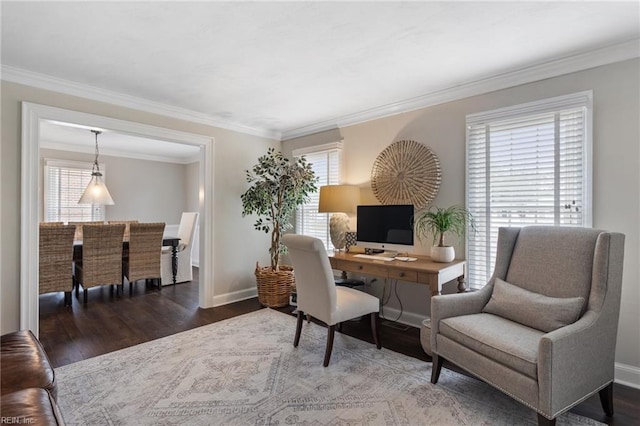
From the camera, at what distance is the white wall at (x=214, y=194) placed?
2713 millimetres

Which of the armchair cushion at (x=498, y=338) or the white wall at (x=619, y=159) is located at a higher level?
the white wall at (x=619, y=159)

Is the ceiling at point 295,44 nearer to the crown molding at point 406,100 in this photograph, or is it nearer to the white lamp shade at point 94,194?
the crown molding at point 406,100

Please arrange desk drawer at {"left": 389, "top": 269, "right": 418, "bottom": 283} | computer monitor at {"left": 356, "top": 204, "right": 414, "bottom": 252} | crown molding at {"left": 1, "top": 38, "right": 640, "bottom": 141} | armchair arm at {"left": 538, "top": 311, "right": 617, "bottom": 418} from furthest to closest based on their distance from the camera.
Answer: computer monitor at {"left": 356, "top": 204, "right": 414, "bottom": 252}, desk drawer at {"left": 389, "top": 269, "right": 418, "bottom": 283}, crown molding at {"left": 1, "top": 38, "right": 640, "bottom": 141}, armchair arm at {"left": 538, "top": 311, "right": 617, "bottom": 418}

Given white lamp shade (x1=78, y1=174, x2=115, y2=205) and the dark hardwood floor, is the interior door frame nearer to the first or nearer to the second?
the dark hardwood floor

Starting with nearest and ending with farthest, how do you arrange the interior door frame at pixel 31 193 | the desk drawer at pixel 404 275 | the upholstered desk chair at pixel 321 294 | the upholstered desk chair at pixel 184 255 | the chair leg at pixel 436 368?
the chair leg at pixel 436 368
the upholstered desk chair at pixel 321 294
the desk drawer at pixel 404 275
the interior door frame at pixel 31 193
the upholstered desk chair at pixel 184 255

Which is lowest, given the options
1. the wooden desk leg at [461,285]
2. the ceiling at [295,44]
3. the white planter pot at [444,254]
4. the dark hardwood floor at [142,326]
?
the dark hardwood floor at [142,326]

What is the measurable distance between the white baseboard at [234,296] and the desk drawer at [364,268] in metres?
1.78

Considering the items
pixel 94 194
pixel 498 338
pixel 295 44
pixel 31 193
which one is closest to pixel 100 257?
pixel 94 194

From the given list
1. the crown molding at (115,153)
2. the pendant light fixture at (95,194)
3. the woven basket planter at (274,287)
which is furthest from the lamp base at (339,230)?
the crown molding at (115,153)

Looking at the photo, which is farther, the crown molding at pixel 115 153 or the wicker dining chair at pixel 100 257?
the crown molding at pixel 115 153

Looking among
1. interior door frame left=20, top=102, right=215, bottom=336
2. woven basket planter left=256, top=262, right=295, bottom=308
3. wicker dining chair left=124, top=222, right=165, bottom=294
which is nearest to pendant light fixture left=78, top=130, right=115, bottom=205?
wicker dining chair left=124, top=222, right=165, bottom=294

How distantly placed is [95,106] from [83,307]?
8.08 ft

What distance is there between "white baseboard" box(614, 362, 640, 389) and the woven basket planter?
3.06 m

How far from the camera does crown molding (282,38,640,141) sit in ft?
7.55
